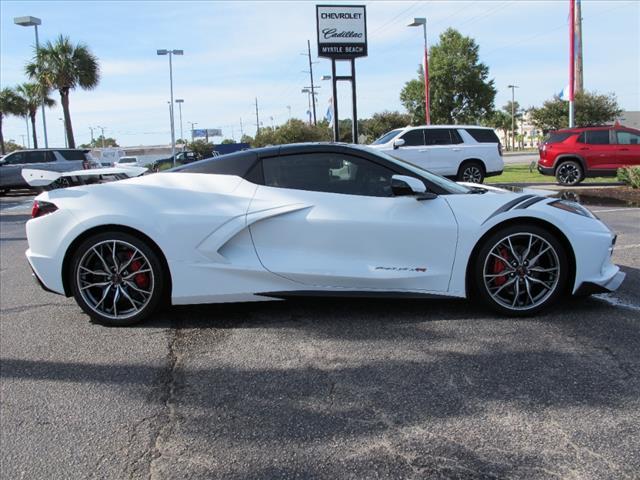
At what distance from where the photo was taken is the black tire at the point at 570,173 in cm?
1573

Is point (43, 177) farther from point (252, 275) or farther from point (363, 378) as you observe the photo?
point (363, 378)

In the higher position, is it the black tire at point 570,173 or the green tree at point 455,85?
the green tree at point 455,85

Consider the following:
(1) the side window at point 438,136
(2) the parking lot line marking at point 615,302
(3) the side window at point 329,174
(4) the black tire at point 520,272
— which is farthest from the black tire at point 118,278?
(1) the side window at point 438,136

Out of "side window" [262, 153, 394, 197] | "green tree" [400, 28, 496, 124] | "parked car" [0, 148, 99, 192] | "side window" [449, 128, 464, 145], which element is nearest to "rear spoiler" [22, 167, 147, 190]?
"side window" [262, 153, 394, 197]

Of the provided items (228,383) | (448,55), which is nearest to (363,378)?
(228,383)

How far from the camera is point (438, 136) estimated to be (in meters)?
15.1

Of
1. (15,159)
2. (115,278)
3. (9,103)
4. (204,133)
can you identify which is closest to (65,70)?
(15,159)

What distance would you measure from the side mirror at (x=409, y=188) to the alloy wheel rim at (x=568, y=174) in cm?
1321

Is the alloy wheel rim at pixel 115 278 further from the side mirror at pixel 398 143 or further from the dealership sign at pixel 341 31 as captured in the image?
the dealership sign at pixel 341 31

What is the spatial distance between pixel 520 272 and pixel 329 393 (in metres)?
1.92

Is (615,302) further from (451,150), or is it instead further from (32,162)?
(32,162)

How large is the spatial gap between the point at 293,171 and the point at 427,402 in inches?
84.8

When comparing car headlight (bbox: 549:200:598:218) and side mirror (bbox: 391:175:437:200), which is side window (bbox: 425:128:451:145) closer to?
car headlight (bbox: 549:200:598:218)

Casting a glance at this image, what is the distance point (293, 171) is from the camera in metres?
4.38
